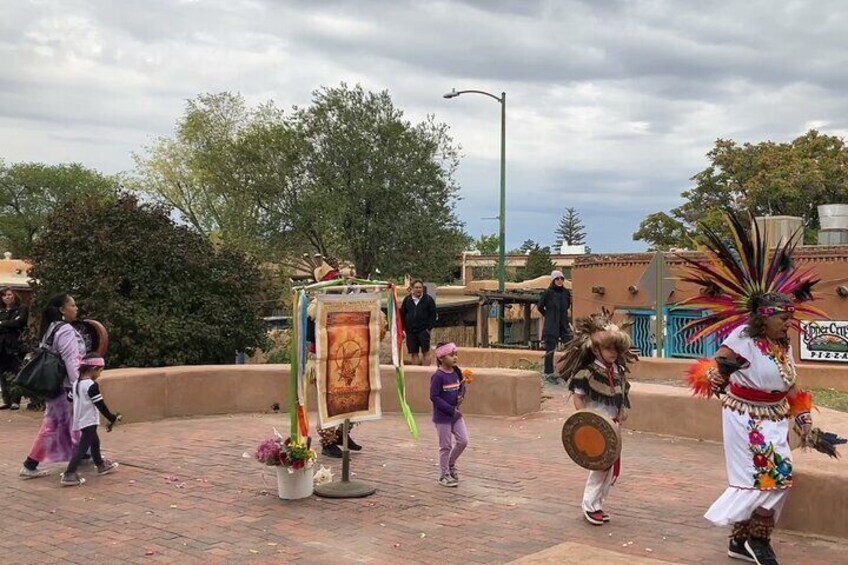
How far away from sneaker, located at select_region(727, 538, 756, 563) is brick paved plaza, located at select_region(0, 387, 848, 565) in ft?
0.29

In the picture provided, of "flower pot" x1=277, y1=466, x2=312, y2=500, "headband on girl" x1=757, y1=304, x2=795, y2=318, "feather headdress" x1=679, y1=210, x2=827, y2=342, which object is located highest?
"feather headdress" x1=679, y1=210, x2=827, y2=342

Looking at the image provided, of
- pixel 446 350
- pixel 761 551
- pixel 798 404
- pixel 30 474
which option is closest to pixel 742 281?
pixel 798 404

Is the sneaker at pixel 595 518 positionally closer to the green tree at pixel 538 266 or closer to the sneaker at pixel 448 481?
the sneaker at pixel 448 481

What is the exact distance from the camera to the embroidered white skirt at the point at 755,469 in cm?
512

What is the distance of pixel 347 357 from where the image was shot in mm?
7164

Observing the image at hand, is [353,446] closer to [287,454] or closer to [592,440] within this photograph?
[287,454]

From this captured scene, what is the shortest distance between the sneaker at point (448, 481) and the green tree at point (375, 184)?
76.6 feet

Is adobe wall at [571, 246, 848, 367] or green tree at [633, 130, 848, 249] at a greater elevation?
green tree at [633, 130, 848, 249]

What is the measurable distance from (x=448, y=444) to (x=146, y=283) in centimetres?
674

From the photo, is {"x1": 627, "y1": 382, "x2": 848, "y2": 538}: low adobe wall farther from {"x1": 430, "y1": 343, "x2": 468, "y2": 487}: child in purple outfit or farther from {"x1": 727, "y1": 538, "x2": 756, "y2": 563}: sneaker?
{"x1": 430, "y1": 343, "x2": 468, "y2": 487}: child in purple outfit

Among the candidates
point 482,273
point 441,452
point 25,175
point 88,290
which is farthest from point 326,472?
point 25,175

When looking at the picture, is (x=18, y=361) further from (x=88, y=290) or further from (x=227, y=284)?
(x=227, y=284)

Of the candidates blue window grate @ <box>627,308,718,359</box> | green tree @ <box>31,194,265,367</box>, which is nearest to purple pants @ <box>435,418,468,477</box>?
green tree @ <box>31,194,265,367</box>

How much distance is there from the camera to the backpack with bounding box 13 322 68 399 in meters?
7.49
